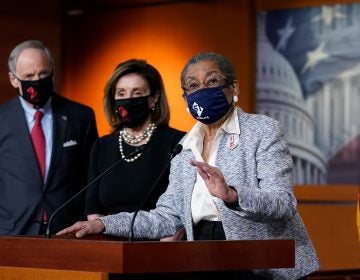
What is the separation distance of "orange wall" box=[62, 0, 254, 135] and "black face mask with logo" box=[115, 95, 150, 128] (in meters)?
3.22

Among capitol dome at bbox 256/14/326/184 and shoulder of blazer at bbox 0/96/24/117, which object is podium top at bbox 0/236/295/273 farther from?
capitol dome at bbox 256/14/326/184

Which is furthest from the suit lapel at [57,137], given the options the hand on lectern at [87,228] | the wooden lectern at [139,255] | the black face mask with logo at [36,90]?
the wooden lectern at [139,255]

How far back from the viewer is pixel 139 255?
3.17 m

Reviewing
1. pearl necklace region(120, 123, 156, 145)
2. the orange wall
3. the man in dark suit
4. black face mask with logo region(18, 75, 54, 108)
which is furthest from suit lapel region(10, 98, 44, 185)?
the orange wall

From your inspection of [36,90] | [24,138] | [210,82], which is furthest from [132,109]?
[210,82]

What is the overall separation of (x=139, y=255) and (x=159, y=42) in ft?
Answer: 17.8

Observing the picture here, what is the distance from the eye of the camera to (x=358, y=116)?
743 cm

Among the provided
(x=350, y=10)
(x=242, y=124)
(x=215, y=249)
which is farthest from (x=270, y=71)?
(x=215, y=249)

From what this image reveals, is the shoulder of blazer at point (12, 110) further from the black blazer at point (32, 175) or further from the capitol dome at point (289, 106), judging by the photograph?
the capitol dome at point (289, 106)

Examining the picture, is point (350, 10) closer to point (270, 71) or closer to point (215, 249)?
point (270, 71)

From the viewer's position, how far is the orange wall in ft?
26.1

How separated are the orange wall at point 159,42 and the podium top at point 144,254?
14.6ft

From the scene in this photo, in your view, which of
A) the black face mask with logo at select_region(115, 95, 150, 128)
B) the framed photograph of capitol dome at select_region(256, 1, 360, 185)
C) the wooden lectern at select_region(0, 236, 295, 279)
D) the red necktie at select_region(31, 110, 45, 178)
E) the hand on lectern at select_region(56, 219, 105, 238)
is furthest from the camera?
A: the framed photograph of capitol dome at select_region(256, 1, 360, 185)

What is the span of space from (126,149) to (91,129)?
2.14 feet
